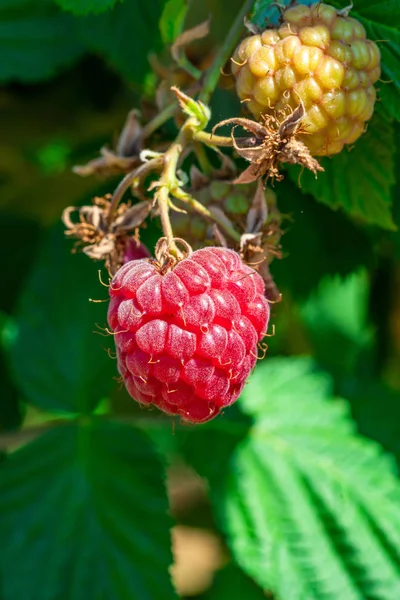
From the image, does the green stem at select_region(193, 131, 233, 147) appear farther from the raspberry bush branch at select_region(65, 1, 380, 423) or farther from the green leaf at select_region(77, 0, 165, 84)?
the green leaf at select_region(77, 0, 165, 84)

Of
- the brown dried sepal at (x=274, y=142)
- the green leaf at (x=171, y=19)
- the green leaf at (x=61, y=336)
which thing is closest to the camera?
the brown dried sepal at (x=274, y=142)

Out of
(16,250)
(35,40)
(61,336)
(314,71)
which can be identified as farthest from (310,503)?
(35,40)

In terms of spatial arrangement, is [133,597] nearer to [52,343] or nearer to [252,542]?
[252,542]

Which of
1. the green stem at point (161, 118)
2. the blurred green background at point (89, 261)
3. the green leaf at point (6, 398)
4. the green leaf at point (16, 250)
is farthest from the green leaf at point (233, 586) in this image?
the green stem at point (161, 118)

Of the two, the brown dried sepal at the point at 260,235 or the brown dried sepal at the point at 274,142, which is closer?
the brown dried sepal at the point at 274,142

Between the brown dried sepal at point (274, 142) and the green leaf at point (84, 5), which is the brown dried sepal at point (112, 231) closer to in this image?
the brown dried sepal at point (274, 142)

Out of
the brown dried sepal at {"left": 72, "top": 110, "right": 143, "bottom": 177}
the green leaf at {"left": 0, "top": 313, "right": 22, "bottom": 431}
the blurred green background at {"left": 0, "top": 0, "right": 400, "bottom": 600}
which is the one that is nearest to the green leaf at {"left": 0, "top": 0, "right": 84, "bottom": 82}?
the blurred green background at {"left": 0, "top": 0, "right": 400, "bottom": 600}

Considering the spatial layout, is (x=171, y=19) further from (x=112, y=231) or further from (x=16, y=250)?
(x=16, y=250)

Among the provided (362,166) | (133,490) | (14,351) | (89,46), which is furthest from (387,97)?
(14,351)
